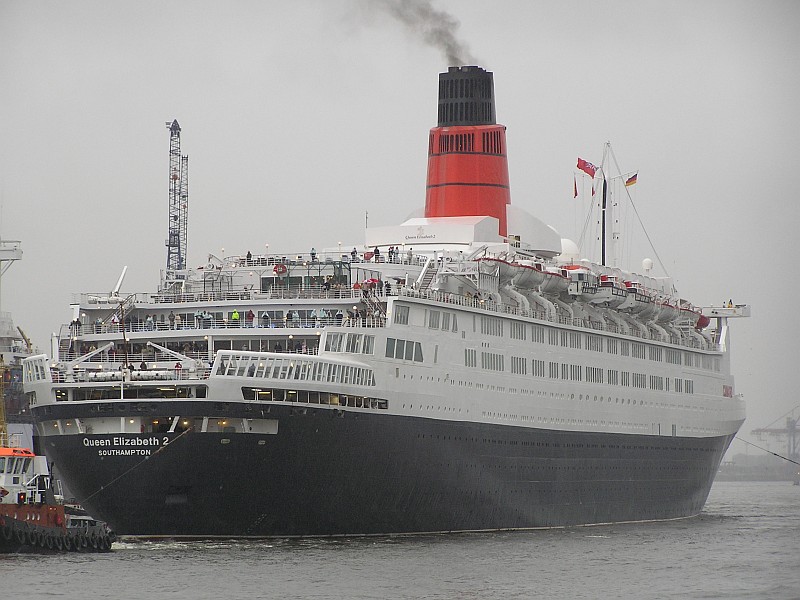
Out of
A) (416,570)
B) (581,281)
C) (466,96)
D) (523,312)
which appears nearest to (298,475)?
(416,570)

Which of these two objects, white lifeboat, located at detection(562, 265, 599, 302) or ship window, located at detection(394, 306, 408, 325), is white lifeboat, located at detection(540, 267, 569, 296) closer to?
white lifeboat, located at detection(562, 265, 599, 302)

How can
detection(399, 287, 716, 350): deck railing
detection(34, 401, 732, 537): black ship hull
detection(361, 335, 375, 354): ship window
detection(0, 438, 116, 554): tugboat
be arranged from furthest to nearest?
detection(399, 287, 716, 350): deck railing
detection(361, 335, 375, 354): ship window
detection(34, 401, 732, 537): black ship hull
detection(0, 438, 116, 554): tugboat

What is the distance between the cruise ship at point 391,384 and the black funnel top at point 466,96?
0.13m

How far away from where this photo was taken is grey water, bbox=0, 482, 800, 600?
172ft

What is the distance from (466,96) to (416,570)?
35.7m

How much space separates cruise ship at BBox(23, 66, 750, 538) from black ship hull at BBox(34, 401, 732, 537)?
8 centimetres

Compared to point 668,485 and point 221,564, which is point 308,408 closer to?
point 221,564

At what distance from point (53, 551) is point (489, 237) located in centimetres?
2825

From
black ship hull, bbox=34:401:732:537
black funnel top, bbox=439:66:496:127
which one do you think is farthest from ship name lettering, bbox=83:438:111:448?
black funnel top, bbox=439:66:496:127

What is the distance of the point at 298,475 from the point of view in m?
62.8

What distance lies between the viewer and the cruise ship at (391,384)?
2456 inches

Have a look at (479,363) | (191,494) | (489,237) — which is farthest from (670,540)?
(191,494)

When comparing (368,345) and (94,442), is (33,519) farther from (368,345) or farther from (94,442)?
(368,345)

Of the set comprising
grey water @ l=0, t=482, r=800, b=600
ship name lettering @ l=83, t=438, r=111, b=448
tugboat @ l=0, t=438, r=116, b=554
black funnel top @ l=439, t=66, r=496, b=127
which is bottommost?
grey water @ l=0, t=482, r=800, b=600
